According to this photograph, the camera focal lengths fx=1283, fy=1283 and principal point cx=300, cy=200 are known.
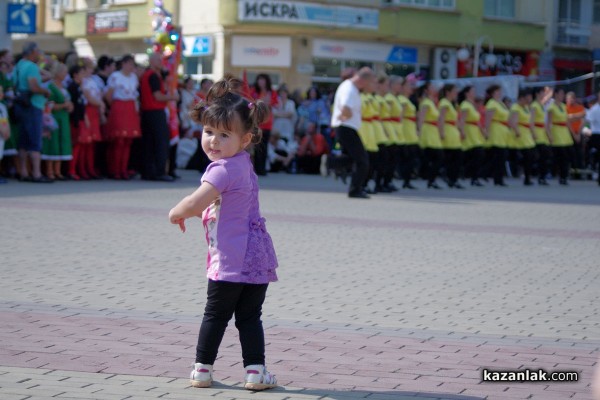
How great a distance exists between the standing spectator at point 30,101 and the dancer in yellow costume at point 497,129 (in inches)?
352

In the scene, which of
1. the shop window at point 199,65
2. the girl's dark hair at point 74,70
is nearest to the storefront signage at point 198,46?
the shop window at point 199,65

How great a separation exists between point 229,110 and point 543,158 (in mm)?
20543

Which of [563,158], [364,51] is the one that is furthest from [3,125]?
[364,51]

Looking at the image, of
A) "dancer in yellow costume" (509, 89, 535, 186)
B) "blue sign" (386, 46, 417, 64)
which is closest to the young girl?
"dancer in yellow costume" (509, 89, 535, 186)

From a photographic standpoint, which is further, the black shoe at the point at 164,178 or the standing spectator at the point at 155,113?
the black shoe at the point at 164,178

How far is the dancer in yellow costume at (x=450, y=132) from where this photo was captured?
22.2 m

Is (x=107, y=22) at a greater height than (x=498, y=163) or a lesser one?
greater

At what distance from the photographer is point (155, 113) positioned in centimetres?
2038

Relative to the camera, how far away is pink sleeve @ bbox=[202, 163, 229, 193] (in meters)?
5.76

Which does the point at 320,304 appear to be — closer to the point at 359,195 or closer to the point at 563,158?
the point at 359,195

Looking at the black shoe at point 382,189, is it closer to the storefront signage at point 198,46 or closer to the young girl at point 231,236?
the young girl at point 231,236

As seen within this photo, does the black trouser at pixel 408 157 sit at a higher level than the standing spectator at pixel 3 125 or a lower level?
lower

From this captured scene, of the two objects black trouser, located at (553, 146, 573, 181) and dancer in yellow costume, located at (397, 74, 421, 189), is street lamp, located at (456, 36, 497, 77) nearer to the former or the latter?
black trouser, located at (553, 146, 573, 181)

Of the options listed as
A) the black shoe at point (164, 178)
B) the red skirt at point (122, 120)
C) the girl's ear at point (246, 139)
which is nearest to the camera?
the girl's ear at point (246, 139)
